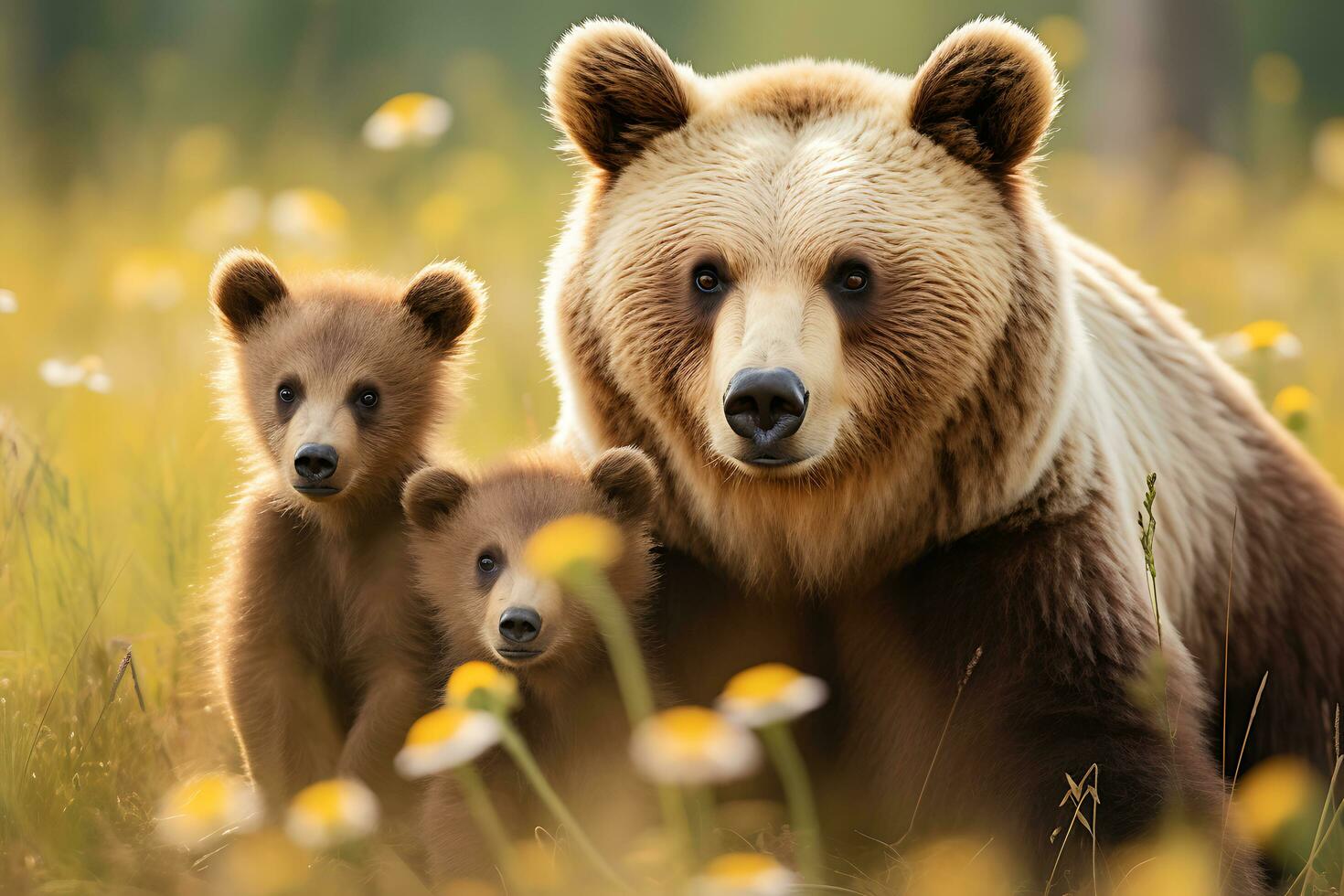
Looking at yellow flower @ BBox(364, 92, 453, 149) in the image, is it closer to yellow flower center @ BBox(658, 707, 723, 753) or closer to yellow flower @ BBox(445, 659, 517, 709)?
yellow flower @ BBox(445, 659, 517, 709)

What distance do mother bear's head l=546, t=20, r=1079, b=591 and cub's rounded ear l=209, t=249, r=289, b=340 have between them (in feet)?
2.79

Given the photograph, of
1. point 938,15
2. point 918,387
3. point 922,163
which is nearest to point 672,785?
point 918,387

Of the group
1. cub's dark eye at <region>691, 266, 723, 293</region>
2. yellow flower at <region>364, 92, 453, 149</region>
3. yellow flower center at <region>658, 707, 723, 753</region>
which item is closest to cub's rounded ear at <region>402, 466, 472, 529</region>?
cub's dark eye at <region>691, 266, 723, 293</region>

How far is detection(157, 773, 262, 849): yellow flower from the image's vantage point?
9.27 ft

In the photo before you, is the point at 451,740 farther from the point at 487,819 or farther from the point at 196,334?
the point at 196,334

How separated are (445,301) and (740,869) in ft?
7.02

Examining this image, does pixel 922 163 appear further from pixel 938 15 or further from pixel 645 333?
pixel 938 15

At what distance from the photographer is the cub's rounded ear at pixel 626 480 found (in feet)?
12.4

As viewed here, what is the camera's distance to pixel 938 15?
701 inches

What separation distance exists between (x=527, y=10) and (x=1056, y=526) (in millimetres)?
15273

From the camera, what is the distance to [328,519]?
4078 mm

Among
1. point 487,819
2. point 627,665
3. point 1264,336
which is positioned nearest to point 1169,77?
point 1264,336

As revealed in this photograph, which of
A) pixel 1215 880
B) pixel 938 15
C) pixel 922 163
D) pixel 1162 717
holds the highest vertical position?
pixel 938 15

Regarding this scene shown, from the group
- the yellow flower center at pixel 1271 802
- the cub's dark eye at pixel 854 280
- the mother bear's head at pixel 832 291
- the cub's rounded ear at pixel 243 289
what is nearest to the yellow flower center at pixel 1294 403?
the yellow flower center at pixel 1271 802
